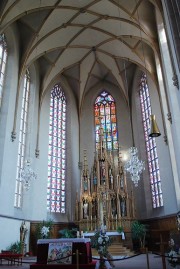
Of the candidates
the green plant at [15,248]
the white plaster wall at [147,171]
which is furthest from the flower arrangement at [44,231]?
the white plaster wall at [147,171]

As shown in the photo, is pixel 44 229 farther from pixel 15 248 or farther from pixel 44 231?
pixel 15 248

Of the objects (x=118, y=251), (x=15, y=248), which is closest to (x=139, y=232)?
(x=118, y=251)

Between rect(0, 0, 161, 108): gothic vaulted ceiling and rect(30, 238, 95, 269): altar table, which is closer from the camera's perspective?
rect(30, 238, 95, 269): altar table

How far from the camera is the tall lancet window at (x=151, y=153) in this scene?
58.6ft

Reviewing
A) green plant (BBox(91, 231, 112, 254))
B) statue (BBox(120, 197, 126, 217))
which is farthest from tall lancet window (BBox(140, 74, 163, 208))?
green plant (BBox(91, 231, 112, 254))

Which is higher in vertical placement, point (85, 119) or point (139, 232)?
point (85, 119)

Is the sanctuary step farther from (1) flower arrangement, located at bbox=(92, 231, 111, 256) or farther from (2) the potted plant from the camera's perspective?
(1) flower arrangement, located at bbox=(92, 231, 111, 256)

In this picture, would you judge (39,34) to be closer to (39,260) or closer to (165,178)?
(165,178)

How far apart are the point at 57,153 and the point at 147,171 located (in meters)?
6.98

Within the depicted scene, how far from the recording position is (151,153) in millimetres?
19078

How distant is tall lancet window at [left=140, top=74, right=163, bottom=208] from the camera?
58.6 feet

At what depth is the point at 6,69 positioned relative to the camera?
16.1m

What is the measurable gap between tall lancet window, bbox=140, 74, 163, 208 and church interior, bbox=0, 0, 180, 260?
81 millimetres

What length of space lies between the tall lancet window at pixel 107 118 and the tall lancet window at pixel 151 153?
300cm
